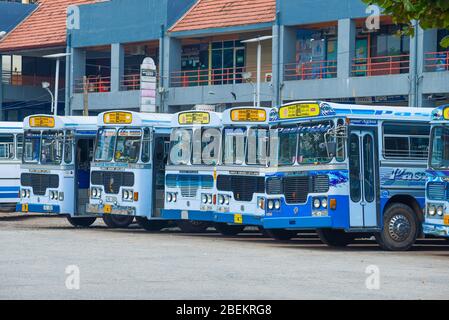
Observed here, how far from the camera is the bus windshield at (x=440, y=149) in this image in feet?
71.9

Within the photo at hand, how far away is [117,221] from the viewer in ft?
105

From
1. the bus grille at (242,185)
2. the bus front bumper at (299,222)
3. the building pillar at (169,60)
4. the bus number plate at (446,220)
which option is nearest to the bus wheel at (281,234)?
the bus grille at (242,185)

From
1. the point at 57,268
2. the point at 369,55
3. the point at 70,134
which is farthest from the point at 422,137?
the point at 369,55

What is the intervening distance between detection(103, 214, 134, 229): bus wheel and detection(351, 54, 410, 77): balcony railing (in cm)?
2004

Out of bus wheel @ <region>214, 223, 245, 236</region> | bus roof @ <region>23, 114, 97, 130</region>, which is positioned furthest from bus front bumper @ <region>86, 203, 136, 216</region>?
bus roof @ <region>23, 114, 97, 130</region>

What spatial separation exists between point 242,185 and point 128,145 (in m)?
4.41

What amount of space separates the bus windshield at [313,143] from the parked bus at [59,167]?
9.42 meters

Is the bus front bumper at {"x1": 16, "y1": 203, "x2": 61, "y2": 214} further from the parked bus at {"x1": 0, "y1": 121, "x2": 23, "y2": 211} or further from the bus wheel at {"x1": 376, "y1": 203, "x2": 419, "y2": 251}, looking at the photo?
the bus wheel at {"x1": 376, "y1": 203, "x2": 419, "y2": 251}

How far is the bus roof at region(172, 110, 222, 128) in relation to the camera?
2733 cm

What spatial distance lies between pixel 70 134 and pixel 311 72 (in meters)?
24.3

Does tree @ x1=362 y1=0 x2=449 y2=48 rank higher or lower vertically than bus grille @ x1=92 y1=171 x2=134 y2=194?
higher

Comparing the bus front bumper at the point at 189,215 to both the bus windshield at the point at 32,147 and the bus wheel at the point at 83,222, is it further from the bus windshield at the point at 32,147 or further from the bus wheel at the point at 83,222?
the bus windshield at the point at 32,147

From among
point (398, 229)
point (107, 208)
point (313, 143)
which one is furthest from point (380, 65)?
point (398, 229)
